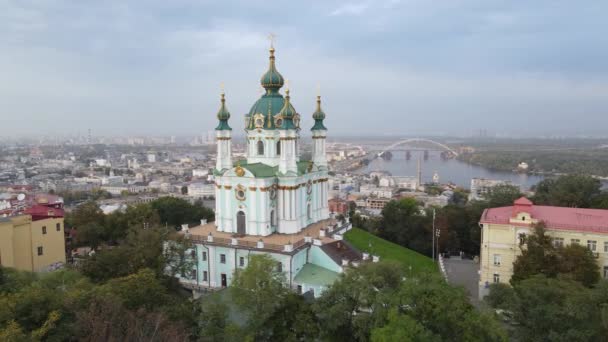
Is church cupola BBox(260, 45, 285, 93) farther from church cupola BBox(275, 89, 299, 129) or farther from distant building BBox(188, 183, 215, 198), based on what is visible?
distant building BBox(188, 183, 215, 198)

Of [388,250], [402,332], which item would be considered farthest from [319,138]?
[402,332]

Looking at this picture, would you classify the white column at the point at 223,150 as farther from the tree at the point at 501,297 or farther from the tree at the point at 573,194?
the tree at the point at 573,194

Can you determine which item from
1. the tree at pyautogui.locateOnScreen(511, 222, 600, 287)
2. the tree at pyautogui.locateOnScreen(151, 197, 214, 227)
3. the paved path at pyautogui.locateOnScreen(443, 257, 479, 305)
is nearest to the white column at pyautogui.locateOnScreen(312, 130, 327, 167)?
the paved path at pyautogui.locateOnScreen(443, 257, 479, 305)

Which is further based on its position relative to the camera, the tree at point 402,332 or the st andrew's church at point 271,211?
the st andrew's church at point 271,211

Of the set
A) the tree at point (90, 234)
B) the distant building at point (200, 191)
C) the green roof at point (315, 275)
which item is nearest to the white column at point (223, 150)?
the green roof at point (315, 275)

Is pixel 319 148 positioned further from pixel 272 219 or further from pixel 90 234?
pixel 90 234

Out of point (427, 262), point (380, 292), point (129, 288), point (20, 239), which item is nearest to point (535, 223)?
point (427, 262)
